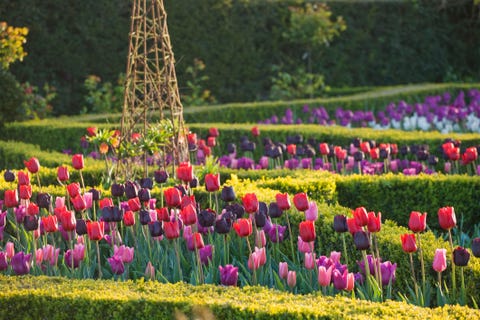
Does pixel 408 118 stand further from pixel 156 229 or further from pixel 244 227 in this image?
pixel 244 227

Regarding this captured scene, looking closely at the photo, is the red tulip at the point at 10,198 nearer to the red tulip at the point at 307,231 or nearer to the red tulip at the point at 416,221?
the red tulip at the point at 307,231

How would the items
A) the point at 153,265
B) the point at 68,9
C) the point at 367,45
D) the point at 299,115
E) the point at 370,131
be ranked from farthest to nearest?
1. the point at 367,45
2. the point at 68,9
3. the point at 299,115
4. the point at 370,131
5. the point at 153,265

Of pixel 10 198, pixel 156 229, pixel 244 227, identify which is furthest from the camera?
pixel 10 198

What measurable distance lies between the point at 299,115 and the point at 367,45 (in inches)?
273

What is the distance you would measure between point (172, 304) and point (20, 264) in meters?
1.24

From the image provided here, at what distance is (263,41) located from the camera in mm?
19328

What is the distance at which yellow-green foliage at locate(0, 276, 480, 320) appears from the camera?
431 centimetres

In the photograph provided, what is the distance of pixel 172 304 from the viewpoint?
4535 mm

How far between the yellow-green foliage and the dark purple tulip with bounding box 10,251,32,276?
0.23 metres

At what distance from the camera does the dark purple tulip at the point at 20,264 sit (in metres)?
5.36

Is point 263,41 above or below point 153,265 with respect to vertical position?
above

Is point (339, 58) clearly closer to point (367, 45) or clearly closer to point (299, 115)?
point (367, 45)

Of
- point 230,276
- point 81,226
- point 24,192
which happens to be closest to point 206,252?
point 230,276

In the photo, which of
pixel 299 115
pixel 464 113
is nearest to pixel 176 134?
pixel 464 113
